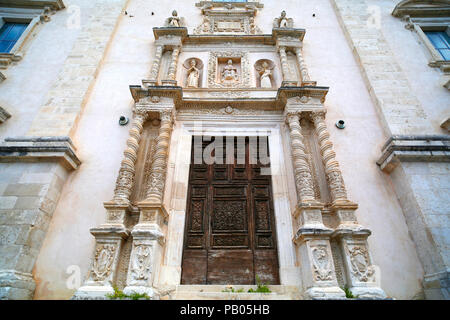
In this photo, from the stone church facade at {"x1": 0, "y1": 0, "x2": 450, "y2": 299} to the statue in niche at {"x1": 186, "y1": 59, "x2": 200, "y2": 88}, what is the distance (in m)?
0.06

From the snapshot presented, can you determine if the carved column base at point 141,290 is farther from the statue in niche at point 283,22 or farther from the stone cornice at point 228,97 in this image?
the statue in niche at point 283,22

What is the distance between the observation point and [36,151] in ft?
17.5

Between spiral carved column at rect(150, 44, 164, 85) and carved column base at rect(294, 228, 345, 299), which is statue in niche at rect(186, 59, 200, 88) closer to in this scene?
spiral carved column at rect(150, 44, 164, 85)

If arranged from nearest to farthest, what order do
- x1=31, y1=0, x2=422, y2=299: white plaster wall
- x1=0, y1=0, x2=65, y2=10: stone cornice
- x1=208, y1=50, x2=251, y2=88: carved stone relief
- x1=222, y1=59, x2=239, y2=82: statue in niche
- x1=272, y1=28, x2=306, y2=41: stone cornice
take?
x1=31, y1=0, x2=422, y2=299: white plaster wall < x1=208, y1=50, x2=251, y2=88: carved stone relief < x1=222, y1=59, x2=239, y2=82: statue in niche < x1=272, y1=28, x2=306, y2=41: stone cornice < x1=0, y1=0, x2=65, y2=10: stone cornice

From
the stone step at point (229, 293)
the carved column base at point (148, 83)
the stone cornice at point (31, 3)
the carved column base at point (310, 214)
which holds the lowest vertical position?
the stone step at point (229, 293)

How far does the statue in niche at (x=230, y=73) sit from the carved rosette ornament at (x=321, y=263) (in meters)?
5.22

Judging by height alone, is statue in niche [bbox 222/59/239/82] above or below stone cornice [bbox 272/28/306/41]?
below

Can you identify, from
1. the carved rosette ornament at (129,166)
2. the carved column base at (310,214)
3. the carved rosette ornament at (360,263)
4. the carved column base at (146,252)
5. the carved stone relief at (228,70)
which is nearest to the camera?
the carved column base at (146,252)

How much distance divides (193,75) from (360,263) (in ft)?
20.7

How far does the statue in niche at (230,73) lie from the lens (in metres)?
7.25

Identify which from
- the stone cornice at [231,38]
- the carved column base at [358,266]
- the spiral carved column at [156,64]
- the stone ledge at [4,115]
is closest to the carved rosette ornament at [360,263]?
the carved column base at [358,266]

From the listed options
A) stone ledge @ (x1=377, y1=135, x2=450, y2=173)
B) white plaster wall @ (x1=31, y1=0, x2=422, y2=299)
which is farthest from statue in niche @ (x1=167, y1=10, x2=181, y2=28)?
stone ledge @ (x1=377, y1=135, x2=450, y2=173)

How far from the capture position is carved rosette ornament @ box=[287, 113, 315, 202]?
493 cm

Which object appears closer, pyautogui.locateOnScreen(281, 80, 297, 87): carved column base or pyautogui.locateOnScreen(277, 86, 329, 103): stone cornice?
pyautogui.locateOnScreen(277, 86, 329, 103): stone cornice
